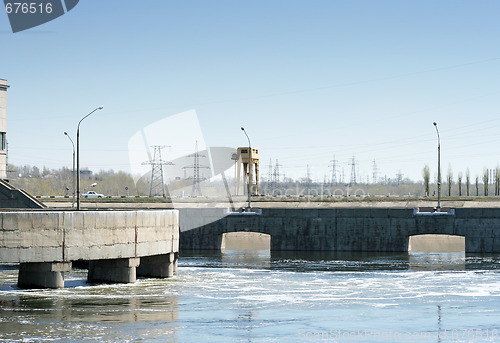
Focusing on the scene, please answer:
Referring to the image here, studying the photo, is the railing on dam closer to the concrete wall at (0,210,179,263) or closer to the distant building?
the concrete wall at (0,210,179,263)

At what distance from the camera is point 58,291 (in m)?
35.2

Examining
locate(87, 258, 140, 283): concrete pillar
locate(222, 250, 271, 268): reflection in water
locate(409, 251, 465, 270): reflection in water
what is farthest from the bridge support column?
locate(409, 251, 465, 270): reflection in water

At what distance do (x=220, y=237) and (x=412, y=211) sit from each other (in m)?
15.7

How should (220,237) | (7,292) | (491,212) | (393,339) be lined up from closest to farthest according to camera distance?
1. (393,339)
2. (7,292)
3. (491,212)
4. (220,237)

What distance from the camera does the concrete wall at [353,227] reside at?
61906mm

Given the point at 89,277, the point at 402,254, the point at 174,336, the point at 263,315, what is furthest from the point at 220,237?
the point at 174,336

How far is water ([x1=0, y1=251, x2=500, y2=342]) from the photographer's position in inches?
989

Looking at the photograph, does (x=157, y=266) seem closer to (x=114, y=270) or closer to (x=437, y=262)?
(x=114, y=270)

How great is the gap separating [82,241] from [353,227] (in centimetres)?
3269

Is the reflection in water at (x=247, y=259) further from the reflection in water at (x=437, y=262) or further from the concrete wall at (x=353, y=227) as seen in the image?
the reflection in water at (x=437, y=262)

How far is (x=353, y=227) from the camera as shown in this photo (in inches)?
2518

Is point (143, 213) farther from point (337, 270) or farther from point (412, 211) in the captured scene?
point (412, 211)

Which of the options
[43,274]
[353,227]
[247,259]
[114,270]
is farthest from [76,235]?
[353,227]

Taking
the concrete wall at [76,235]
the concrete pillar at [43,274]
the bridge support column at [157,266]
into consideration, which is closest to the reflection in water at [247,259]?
the bridge support column at [157,266]
